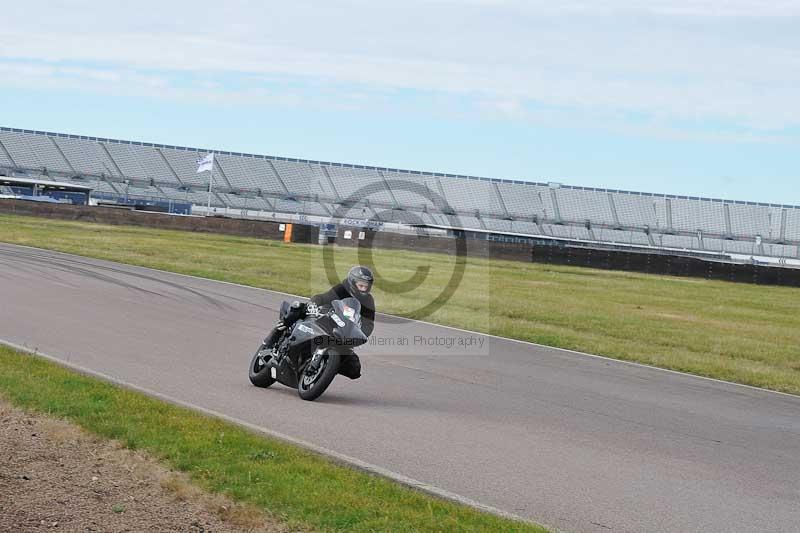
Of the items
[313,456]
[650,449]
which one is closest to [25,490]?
[313,456]

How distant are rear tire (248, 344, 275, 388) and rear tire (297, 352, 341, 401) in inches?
27.7

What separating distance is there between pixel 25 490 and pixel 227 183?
258ft

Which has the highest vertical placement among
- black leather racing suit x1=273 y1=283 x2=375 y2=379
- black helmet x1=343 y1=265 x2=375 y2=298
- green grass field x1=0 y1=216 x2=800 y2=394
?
black helmet x1=343 y1=265 x2=375 y2=298

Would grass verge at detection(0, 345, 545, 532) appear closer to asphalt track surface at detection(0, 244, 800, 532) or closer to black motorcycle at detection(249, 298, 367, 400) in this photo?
asphalt track surface at detection(0, 244, 800, 532)

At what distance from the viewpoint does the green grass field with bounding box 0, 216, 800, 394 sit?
20359mm

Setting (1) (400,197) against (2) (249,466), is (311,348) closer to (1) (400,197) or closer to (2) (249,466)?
(2) (249,466)

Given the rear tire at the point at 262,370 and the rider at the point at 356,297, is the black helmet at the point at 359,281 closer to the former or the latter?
the rider at the point at 356,297

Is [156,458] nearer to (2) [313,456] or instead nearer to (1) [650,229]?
(2) [313,456]

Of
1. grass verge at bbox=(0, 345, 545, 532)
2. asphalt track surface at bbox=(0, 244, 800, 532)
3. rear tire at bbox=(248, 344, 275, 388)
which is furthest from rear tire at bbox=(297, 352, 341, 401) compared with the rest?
grass verge at bbox=(0, 345, 545, 532)

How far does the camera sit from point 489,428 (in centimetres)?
1036

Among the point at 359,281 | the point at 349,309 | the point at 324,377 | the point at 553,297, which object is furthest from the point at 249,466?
the point at 553,297

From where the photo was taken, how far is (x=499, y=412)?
1146 cm

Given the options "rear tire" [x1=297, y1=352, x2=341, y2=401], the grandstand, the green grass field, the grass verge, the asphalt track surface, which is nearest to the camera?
the grass verge

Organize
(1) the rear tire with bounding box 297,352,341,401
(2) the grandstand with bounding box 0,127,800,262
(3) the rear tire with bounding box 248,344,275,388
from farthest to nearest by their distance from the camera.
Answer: (2) the grandstand with bounding box 0,127,800,262 < (3) the rear tire with bounding box 248,344,275,388 < (1) the rear tire with bounding box 297,352,341,401
